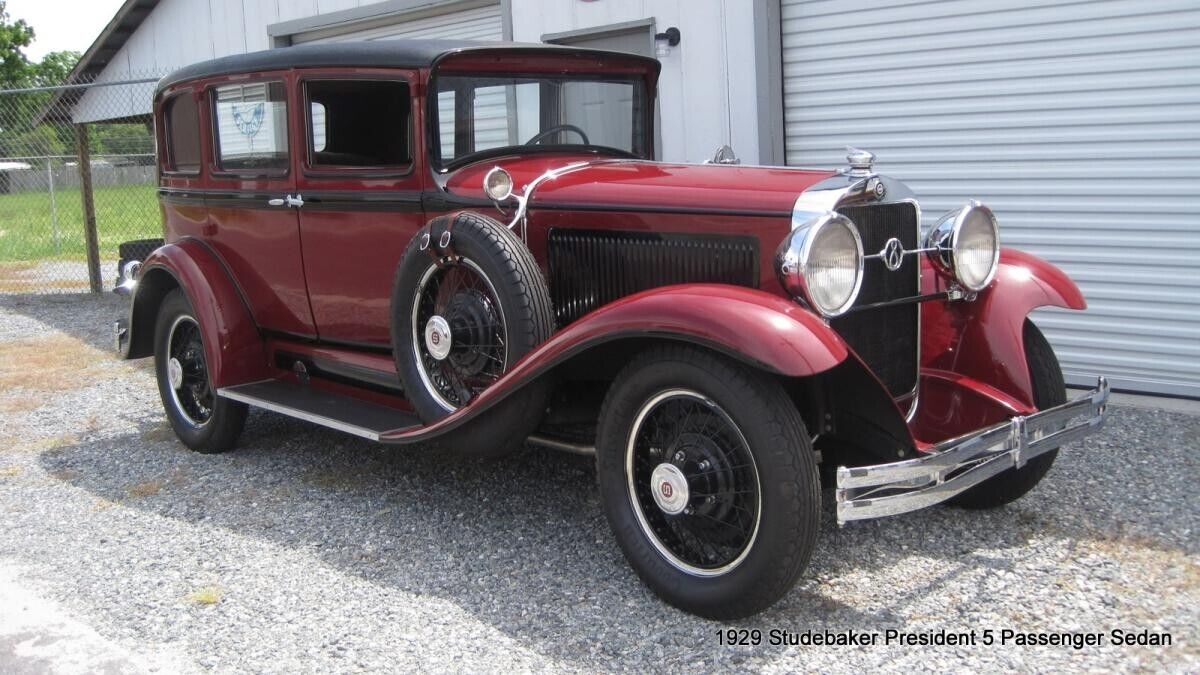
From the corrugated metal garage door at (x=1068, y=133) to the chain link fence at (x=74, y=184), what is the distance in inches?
285

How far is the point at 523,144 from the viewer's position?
15.2 ft

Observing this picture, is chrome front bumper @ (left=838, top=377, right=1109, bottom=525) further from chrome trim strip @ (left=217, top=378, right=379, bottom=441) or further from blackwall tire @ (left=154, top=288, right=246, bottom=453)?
blackwall tire @ (left=154, top=288, right=246, bottom=453)

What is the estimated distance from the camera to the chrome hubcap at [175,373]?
5465mm

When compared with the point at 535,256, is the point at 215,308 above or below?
below

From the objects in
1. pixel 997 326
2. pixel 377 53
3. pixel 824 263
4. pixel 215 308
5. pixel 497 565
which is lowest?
pixel 497 565

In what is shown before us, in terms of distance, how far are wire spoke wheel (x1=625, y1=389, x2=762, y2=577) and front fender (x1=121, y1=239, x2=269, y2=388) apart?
2.44m

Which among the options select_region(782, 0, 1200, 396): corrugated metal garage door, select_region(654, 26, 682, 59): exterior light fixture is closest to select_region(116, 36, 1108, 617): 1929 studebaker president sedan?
select_region(782, 0, 1200, 396): corrugated metal garage door

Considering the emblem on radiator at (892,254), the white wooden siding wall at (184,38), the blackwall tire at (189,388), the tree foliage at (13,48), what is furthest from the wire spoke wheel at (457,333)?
the tree foliage at (13,48)

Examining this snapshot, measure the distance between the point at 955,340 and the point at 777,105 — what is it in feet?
10.6

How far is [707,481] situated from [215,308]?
2814mm

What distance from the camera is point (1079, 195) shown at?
19.5 ft

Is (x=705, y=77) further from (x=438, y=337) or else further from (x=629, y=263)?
(x=438, y=337)

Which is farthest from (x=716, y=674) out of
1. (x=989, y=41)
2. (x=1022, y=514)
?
(x=989, y=41)

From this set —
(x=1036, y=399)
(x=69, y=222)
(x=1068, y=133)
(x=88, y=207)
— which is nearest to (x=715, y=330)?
(x=1036, y=399)
